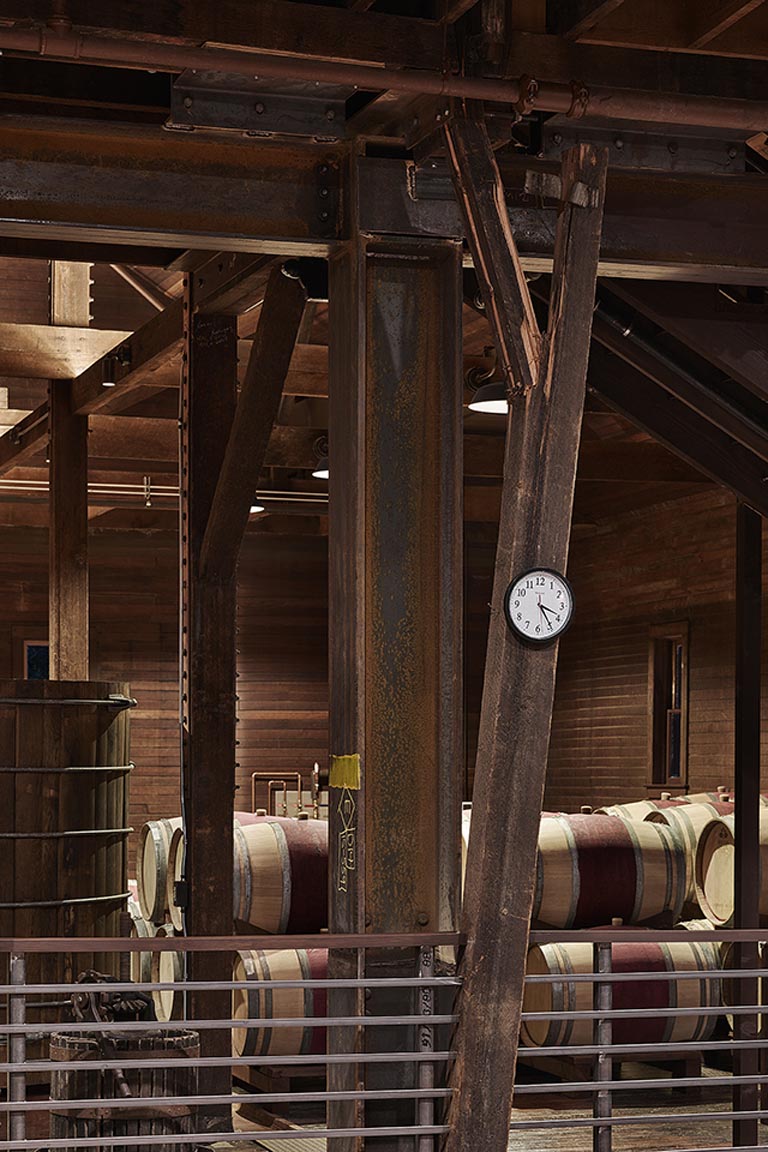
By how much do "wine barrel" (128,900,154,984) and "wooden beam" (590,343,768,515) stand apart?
13.2 feet

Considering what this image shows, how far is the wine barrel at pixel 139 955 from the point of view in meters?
9.85

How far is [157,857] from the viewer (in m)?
9.91

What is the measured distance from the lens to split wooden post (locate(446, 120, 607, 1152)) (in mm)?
5086

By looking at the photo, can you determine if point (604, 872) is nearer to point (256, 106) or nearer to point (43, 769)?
point (43, 769)

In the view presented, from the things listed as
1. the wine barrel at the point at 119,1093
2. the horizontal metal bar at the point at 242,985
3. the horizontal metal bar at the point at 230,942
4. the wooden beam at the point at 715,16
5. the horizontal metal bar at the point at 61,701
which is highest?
the wooden beam at the point at 715,16

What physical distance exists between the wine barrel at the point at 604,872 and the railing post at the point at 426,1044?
13.4 ft

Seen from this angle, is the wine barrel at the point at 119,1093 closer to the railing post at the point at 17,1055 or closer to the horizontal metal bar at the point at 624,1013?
the railing post at the point at 17,1055

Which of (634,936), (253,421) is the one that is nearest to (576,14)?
(253,421)

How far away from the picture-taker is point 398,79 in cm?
523

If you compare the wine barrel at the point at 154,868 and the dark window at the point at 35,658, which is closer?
the wine barrel at the point at 154,868

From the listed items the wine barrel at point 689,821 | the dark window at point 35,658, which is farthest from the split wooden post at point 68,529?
the dark window at point 35,658

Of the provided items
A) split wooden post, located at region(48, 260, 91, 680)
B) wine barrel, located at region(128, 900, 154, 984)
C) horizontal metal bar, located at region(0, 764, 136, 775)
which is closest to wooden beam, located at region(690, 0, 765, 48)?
horizontal metal bar, located at region(0, 764, 136, 775)

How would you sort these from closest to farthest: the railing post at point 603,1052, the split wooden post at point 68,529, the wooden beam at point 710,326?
the railing post at point 603,1052 < the wooden beam at point 710,326 < the split wooden post at point 68,529

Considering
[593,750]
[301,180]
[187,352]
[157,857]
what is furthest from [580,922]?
[593,750]
